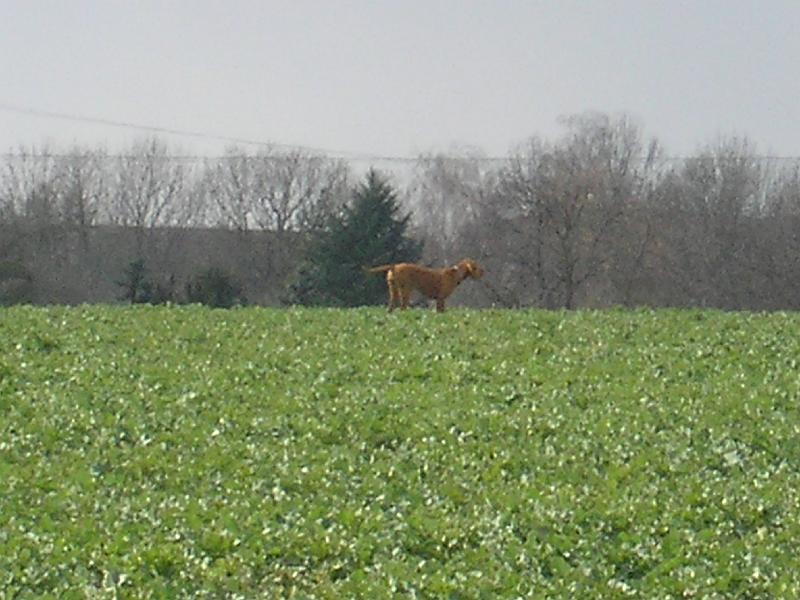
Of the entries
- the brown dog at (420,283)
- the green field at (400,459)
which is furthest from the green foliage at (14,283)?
the green field at (400,459)

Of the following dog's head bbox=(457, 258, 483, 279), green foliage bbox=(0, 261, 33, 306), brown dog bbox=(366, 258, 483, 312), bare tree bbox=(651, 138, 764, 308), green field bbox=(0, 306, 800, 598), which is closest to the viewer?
green field bbox=(0, 306, 800, 598)

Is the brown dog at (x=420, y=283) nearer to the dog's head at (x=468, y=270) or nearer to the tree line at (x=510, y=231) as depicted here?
the dog's head at (x=468, y=270)

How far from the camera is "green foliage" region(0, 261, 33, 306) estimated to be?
116ft

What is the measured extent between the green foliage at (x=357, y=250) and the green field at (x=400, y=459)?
21.7 meters

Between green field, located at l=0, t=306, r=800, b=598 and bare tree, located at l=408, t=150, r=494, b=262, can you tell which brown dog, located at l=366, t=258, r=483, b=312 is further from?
bare tree, located at l=408, t=150, r=494, b=262

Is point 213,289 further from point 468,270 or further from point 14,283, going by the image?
point 468,270

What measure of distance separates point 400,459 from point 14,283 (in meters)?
28.9

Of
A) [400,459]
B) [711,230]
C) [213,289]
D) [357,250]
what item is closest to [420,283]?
[400,459]

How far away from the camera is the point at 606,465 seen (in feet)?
30.4

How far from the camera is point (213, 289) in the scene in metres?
35.1

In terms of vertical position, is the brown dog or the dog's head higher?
the dog's head

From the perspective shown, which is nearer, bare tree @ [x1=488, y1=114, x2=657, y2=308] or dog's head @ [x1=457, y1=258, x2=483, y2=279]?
dog's head @ [x1=457, y1=258, x2=483, y2=279]

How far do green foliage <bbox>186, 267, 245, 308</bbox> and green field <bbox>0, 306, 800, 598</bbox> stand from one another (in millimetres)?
19172

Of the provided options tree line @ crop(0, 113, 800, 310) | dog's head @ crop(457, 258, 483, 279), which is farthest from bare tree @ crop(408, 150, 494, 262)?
dog's head @ crop(457, 258, 483, 279)
